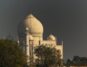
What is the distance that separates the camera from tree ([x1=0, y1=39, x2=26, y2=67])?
72.7m

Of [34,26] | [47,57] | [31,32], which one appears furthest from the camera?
[31,32]

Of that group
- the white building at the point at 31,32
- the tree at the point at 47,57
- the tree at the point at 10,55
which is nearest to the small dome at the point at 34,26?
the white building at the point at 31,32

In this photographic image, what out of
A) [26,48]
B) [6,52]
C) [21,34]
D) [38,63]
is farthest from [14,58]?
[21,34]

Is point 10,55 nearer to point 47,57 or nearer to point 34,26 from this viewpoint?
point 47,57

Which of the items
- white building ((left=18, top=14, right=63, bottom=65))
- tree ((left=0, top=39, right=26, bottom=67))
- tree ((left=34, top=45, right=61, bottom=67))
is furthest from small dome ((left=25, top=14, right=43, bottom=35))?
tree ((left=0, top=39, right=26, bottom=67))

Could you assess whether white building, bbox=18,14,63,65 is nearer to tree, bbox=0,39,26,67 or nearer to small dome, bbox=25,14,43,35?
small dome, bbox=25,14,43,35

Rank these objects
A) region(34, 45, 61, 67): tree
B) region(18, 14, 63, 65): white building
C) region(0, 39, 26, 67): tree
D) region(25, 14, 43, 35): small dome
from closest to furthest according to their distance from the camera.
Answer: region(0, 39, 26, 67): tree, region(34, 45, 61, 67): tree, region(18, 14, 63, 65): white building, region(25, 14, 43, 35): small dome

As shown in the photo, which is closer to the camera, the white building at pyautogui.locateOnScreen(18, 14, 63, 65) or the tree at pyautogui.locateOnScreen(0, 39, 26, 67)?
the tree at pyautogui.locateOnScreen(0, 39, 26, 67)

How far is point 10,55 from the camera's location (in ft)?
242

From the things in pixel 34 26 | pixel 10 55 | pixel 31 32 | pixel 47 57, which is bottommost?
pixel 10 55

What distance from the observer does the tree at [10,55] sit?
72688mm

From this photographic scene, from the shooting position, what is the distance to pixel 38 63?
105188 mm

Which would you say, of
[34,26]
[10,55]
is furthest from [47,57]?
[10,55]

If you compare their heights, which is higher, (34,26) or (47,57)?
(34,26)
